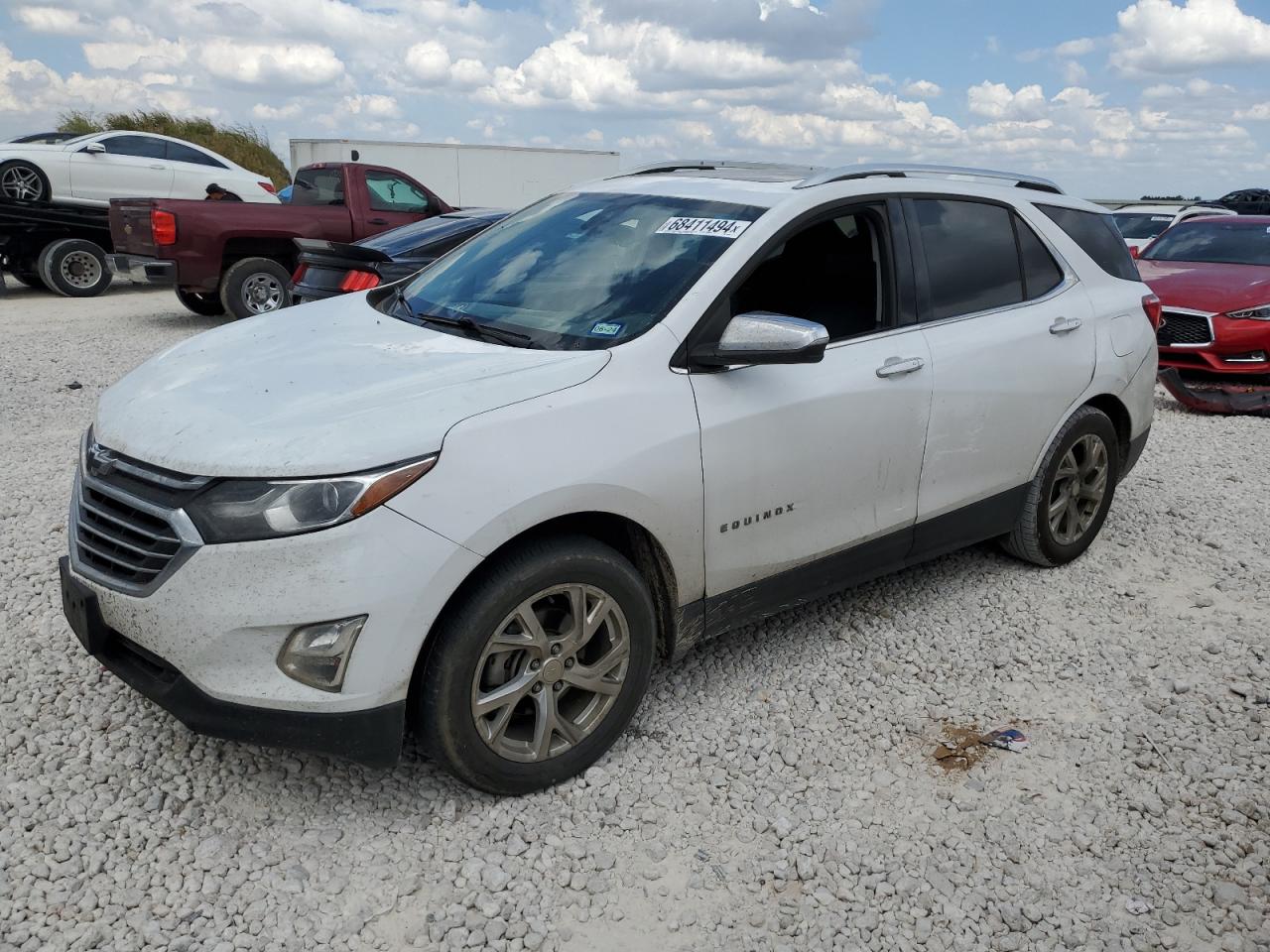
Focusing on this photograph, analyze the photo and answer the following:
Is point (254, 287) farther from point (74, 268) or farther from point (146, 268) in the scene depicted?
point (74, 268)

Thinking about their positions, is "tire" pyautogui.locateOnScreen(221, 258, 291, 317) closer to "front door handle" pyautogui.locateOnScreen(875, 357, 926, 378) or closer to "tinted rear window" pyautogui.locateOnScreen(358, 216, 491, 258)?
"tinted rear window" pyautogui.locateOnScreen(358, 216, 491, 258)

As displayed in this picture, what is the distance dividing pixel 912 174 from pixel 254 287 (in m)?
9.27

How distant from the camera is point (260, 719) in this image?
2.77 m

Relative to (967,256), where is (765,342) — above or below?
below

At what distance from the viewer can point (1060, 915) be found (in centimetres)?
282

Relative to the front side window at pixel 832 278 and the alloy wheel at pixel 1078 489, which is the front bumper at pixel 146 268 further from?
the alloy wheel at pixel 1078 489

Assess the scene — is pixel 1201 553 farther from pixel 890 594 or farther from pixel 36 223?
pixel 36 223

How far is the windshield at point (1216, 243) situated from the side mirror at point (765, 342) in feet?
28.1

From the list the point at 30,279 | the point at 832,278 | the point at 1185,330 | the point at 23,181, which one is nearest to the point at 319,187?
the point at 23,181

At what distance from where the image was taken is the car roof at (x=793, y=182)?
3816mm

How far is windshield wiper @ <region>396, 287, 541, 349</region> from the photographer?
343 centimetres

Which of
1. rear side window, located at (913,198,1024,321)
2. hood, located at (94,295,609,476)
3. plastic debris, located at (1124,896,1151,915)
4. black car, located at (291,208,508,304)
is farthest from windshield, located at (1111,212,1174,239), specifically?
hood, located at (94,295,609,476)

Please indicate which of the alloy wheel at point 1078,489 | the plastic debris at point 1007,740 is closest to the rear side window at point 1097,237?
the alloy wheel at point 1078,489

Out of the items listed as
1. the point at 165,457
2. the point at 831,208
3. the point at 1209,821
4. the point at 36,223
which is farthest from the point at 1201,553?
the point at 36,223
